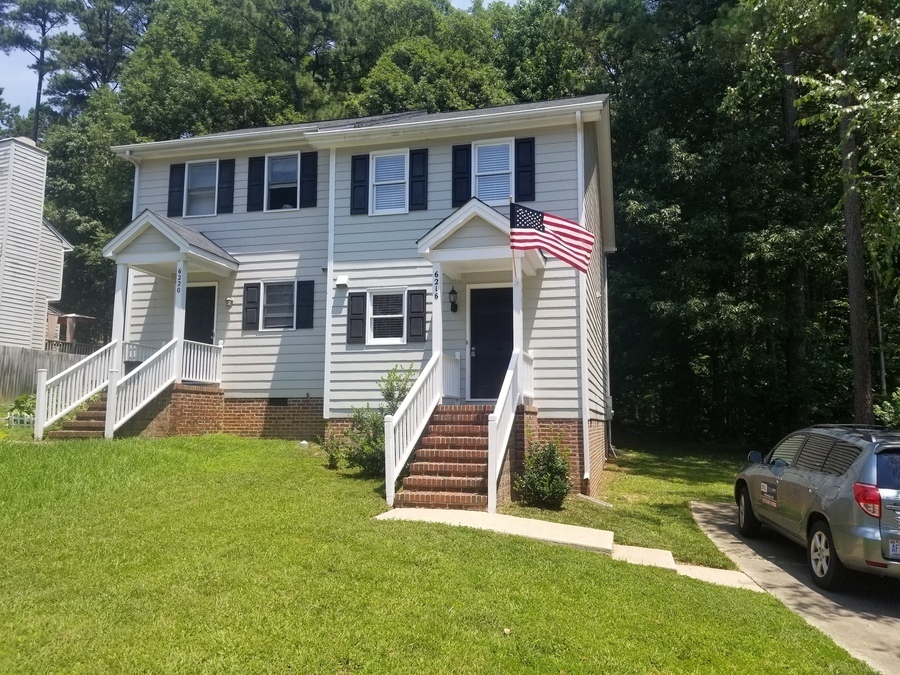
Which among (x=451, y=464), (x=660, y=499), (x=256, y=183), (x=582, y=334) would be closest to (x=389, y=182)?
(x=256, y=183)

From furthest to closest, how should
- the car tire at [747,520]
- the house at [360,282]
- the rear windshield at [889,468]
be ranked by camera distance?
the house at [360,282] → the car tire at [747,520] → the rear windshield at [889,468]

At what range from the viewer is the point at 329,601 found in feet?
15.7

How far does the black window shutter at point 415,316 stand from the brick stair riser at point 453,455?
3376mm

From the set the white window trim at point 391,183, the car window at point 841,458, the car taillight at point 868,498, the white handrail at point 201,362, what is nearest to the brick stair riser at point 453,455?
the car window at point 841,458

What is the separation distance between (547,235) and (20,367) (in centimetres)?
1621

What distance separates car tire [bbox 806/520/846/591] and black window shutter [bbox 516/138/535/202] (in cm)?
745

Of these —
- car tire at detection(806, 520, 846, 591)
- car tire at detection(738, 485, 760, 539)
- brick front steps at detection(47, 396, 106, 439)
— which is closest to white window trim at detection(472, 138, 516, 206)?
car tire at detection(738, 485, 760, 539)

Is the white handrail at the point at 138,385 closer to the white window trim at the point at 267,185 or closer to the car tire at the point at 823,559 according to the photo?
the white window trim at the point at 267,185

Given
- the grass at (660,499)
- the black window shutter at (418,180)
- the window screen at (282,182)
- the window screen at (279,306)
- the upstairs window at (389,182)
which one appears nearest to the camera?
the grass at (660,499)

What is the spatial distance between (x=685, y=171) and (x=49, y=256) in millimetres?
22492

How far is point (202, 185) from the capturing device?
583 inches

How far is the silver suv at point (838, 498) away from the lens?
19.2 ft

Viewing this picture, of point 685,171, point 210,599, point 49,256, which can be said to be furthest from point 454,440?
point 49,256

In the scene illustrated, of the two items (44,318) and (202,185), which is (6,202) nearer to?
(44,318)
